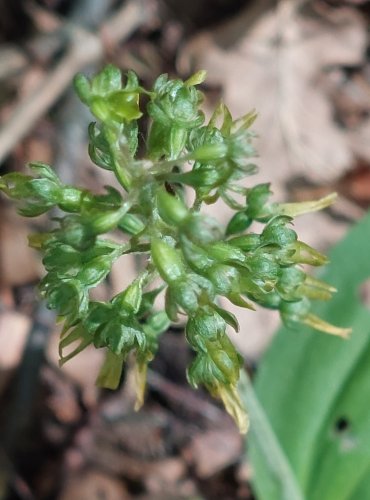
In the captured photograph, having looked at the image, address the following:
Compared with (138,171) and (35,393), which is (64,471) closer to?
(35,393)

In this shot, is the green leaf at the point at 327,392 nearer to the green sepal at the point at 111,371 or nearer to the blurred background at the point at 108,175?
the blurred background at the point at 108,175

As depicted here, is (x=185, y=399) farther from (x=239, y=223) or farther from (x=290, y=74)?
(x=290, y=74)

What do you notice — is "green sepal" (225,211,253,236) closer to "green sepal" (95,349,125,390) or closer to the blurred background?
"green sepal" (95,349,125,390)

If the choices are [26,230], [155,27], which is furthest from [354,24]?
[26,230]

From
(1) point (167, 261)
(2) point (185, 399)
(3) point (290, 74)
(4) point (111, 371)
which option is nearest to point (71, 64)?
(3) point (290, 74)

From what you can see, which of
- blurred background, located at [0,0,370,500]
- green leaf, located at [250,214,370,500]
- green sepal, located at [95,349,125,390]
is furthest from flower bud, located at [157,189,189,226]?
blurred background, located at [0,0,370,500]

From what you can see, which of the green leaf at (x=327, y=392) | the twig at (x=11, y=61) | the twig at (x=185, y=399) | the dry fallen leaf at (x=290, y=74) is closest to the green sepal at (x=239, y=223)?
the green leaf at (x=327, y=392)
